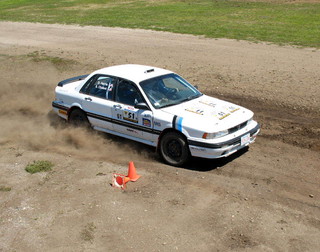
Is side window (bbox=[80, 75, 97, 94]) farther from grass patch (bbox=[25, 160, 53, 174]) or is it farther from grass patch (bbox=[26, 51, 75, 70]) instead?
grass patch (bbox=[26, 51, 75, 70])

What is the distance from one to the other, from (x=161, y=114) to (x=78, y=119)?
2538mm

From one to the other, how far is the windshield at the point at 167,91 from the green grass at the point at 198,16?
36.3ft

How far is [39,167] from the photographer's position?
912cm

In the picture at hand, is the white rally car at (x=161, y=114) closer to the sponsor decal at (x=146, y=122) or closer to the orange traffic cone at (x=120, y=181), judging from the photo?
the sponsor decal at (x=146, y=122)

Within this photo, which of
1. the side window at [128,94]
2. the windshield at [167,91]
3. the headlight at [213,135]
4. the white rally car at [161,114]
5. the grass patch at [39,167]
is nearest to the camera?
the headlight at [213,135]

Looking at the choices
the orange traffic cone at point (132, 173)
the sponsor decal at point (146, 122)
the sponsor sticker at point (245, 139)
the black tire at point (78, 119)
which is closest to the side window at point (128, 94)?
the sponsor decal at point (146, 122)

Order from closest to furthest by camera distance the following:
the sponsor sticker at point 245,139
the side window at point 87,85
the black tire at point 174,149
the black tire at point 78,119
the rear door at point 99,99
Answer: the black tire at point 174,149 < the sponsor sticker at point 245,139 < the rear door at point 99,99 < the side window at point 87,85 < the black tire at point 78,119

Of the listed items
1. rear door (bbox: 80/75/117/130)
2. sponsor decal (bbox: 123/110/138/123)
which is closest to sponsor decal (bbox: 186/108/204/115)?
sponsor decal (bbox: 123/110/138/123)

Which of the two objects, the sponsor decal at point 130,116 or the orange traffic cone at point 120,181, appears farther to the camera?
the sponsor decal at point 130,116

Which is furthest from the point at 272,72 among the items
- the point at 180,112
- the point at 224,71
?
the point at 180,112

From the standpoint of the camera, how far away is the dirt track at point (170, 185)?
6672mm

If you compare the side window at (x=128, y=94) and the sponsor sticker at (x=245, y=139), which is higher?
the side window at (x=128, y=94)

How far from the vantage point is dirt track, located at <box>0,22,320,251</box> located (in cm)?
667

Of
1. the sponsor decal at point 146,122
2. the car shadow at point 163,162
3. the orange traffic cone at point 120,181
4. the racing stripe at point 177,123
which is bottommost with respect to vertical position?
the car shadow at point 163,162
